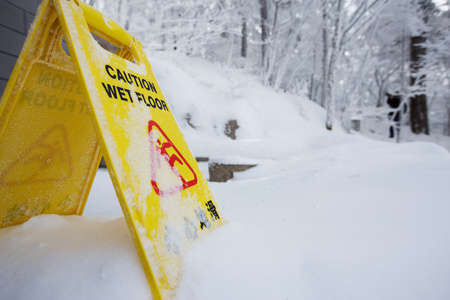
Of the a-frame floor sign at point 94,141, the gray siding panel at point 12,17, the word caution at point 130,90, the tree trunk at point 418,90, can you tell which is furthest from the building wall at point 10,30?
the tree trunk at point 418,90

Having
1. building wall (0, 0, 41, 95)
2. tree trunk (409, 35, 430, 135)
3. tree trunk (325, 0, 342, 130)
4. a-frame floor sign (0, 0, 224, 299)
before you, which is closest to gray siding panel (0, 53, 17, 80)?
building wall (0, 0, 41, 95)

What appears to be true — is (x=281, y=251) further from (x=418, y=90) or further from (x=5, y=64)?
(x=418, y=90)

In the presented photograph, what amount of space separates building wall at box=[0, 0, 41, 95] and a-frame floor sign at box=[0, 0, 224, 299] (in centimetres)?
126

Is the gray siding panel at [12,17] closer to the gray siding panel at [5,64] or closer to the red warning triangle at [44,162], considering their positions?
the gray siding panel at [5,64]

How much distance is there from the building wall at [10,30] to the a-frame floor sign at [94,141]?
49.4 inches

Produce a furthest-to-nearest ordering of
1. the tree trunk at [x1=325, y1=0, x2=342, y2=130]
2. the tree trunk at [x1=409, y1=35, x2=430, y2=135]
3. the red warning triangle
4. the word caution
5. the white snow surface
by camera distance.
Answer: the tree trunk at [x1=409, y1=35, x2=430, y2=135]
the tree trunk at [x1=325, y1=0, x2=342, y2=130]
the red warning triangle
the word caution
the white snow surface

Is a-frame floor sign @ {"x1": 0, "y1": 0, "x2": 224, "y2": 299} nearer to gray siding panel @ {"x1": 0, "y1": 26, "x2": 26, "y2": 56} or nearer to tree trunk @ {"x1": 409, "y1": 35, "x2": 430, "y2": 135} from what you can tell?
gray siding panel @ {"x1": 0, "y1": 26, "x2": 26, "y2": 56}

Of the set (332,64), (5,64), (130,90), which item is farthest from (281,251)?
(332,64)

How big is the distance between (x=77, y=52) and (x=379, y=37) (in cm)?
1775

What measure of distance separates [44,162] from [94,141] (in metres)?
0.24

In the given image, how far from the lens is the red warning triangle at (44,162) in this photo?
95 centimetres

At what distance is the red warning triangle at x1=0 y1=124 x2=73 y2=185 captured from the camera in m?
0.95

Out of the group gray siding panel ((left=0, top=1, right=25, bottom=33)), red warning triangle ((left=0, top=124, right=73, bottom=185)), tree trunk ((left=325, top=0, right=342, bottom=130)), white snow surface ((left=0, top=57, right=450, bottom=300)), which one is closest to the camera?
white snow surface ((left=0, top=57, right=450, bottom=300))

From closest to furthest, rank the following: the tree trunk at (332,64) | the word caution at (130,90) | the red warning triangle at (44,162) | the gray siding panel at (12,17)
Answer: the word caution at (130,90), the red warning triangle at (44,162), the gray siding panel at (12,17), the tree trunk at (332,64)
